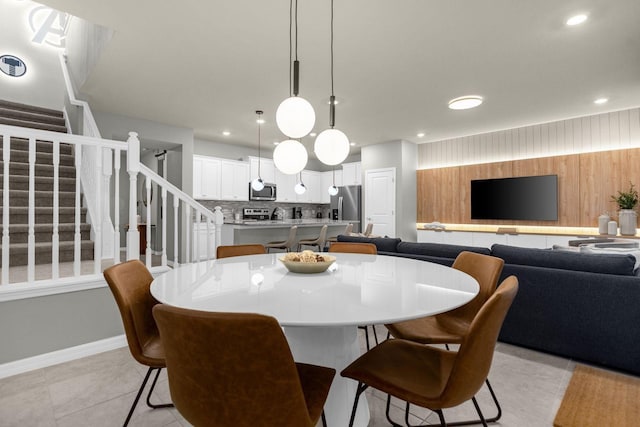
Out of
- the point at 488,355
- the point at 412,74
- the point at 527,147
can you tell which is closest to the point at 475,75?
the point at 412,74

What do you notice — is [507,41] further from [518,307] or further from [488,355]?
[488,355]

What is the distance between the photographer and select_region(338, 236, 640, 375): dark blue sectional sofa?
2.04 metres

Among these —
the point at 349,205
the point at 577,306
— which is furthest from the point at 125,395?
the point at 349,205

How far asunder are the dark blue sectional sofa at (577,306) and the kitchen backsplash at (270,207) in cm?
572

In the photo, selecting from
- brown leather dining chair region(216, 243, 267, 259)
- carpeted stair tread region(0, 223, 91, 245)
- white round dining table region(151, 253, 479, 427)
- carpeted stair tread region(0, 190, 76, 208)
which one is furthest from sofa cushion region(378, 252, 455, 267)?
carpeted stair tread region(0, 190, 76, 208)

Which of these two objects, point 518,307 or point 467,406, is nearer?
point 467,406

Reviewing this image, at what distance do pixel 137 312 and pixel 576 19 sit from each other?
3.66 metres

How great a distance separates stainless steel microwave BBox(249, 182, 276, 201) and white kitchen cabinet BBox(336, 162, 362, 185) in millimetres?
1821

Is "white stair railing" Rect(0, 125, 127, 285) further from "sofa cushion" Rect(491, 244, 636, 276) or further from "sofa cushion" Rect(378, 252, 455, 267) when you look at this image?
"sofa cushion" Rect(491, 244, 636, 276)

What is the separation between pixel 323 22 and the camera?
260 centimetres

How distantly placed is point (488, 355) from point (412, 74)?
324 cm

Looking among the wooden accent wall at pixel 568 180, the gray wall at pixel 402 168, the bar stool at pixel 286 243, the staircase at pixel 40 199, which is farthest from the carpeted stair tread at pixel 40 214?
the wooden accent wall at pixel 568 180

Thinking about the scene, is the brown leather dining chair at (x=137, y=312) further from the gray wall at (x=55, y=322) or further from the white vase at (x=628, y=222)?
the white vase at (x=628, y=222)

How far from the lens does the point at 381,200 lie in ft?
22.7
